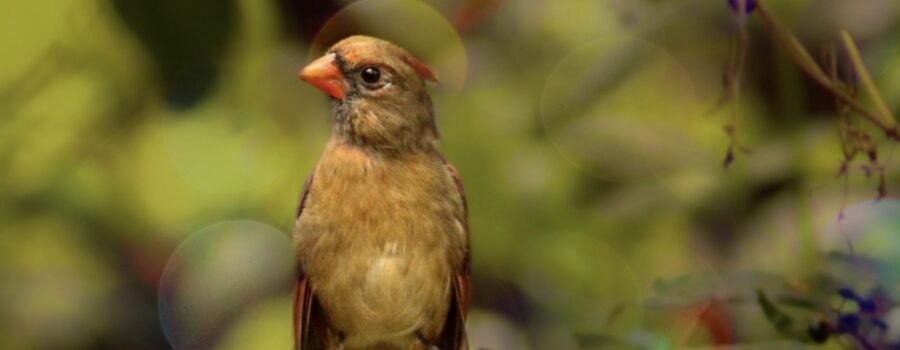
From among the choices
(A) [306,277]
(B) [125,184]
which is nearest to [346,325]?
(A) [306,277]

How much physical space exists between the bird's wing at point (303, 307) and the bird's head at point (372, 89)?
Result: 8cm

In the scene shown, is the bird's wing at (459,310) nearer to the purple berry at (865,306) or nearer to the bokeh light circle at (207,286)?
the bokeh light circle at (207,286)

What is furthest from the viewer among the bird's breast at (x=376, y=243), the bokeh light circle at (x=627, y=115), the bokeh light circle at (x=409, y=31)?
the bokeh light circle at (x=627, y=115)

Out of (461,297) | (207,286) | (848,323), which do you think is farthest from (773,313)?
(207,286)

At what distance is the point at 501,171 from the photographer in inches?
50.4

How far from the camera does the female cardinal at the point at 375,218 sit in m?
1.08

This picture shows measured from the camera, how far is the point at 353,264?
1.08 meters

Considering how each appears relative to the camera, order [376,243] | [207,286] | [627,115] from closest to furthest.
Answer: [376,243], [207,286], [627,115]

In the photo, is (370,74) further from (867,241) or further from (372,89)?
(867,241)

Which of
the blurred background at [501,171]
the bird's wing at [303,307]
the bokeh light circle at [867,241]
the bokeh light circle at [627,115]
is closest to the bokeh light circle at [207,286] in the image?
the blurred background at [501,171]

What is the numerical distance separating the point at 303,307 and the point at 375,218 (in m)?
0.12

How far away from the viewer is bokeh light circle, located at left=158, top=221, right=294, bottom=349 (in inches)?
47.8

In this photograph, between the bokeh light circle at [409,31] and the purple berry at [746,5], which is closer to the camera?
the bokeh light circle at [409,31]

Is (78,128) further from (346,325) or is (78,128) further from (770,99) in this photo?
(770,99)
